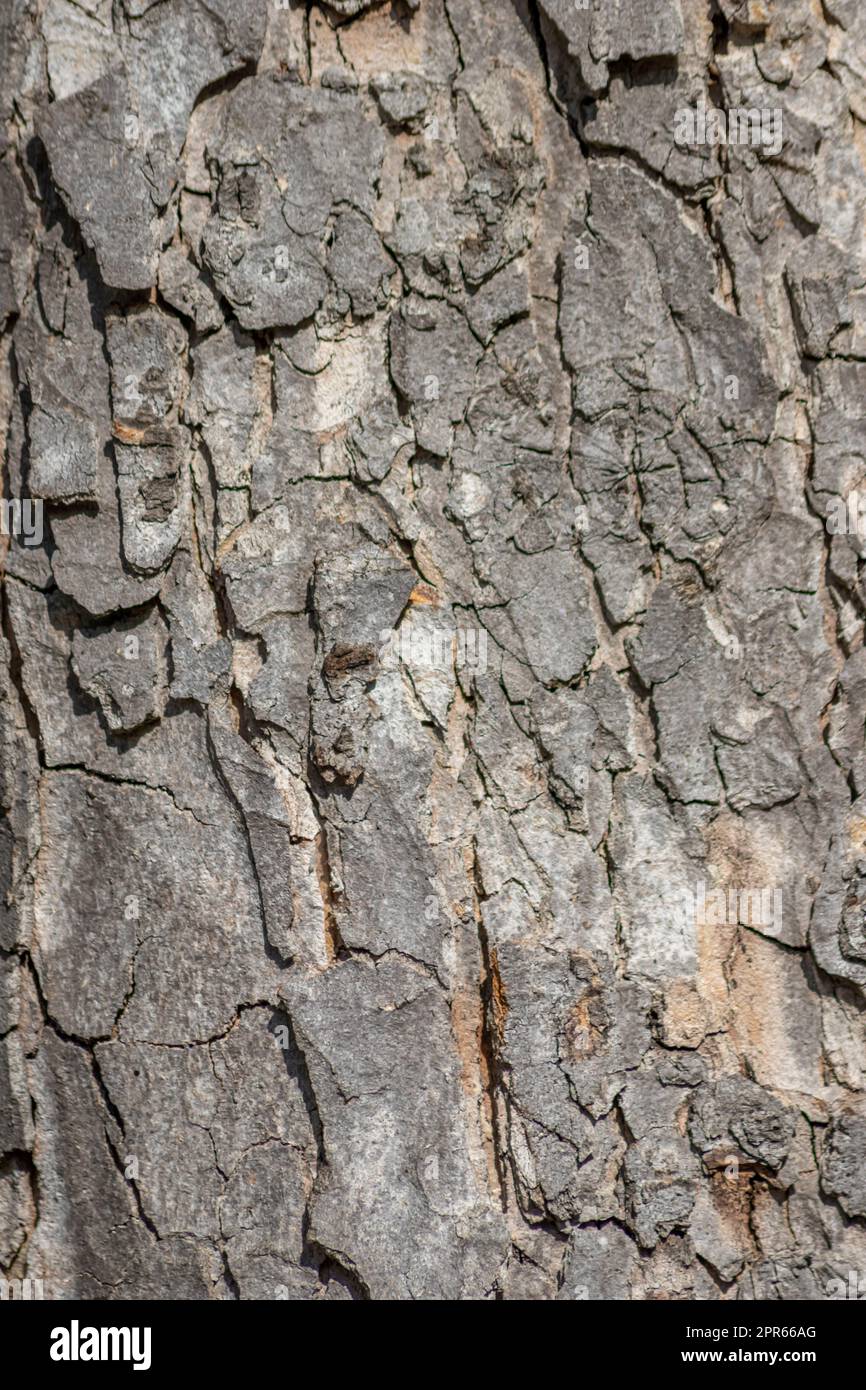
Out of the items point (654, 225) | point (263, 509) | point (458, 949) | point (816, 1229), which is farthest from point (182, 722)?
point (816, 1229)

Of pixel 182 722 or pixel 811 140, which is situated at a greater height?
pixel 811 140

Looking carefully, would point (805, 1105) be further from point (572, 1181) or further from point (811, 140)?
point (811, 140)

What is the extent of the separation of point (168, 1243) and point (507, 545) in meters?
0.98

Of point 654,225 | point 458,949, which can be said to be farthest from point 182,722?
point 654,225

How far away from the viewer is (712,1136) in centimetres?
138

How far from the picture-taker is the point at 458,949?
1383mm

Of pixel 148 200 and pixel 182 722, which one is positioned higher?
pixel 148 200

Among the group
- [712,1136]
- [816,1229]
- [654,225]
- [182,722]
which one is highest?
[654,225]

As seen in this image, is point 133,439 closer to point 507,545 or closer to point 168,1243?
point 507,545

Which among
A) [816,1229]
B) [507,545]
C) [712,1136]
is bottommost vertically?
[816,1229]

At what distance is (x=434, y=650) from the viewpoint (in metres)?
1.37

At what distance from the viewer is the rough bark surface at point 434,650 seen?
1354 millimetres

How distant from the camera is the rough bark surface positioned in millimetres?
1354
